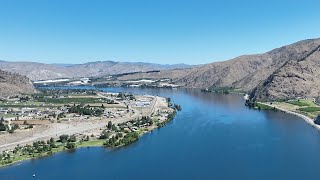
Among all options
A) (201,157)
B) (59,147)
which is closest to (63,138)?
(59,147)

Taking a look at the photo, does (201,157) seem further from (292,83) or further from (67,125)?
(292,83)

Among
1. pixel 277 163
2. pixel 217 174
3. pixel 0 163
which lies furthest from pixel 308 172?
pixel 0 163

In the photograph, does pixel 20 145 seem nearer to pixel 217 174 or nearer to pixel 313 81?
pixel 217 174

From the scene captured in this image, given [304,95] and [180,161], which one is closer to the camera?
[180,161]

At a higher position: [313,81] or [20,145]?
[313,81]

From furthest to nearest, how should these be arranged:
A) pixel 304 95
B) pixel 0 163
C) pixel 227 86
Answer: pixel 227 86, pixel 304 95, pixel 0 163

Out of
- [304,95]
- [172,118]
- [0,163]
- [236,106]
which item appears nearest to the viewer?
[0,163]

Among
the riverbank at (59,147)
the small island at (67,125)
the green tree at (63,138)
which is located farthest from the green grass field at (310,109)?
the green tree at (63,138)
